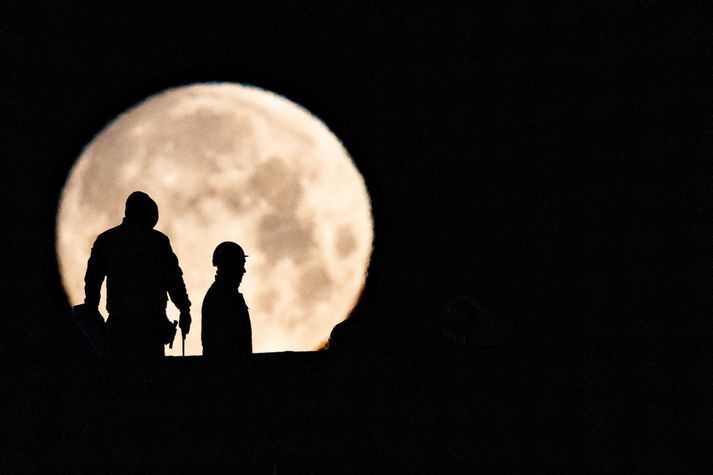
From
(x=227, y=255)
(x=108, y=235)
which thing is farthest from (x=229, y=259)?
(x=108, y=235)

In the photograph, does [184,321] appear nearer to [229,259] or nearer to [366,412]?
[229,259]

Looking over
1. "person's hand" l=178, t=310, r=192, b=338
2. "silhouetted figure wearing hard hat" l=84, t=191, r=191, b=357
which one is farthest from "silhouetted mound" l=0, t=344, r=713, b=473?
"person's hand" l=178, t=310, r=192, b=338

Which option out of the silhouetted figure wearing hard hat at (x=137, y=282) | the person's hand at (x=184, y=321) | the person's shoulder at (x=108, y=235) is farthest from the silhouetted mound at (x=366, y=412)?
the person's shoulder at (x=108, y=235)

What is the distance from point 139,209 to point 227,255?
47 cm

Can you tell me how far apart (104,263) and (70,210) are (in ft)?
17.4

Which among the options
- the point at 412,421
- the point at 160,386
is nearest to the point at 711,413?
the point at 412,421

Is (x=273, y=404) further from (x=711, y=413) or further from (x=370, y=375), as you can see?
(x=711, y=413)

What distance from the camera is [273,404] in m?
3.87

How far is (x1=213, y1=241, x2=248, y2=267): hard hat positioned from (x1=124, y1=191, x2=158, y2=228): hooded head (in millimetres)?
361

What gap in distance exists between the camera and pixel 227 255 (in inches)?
191

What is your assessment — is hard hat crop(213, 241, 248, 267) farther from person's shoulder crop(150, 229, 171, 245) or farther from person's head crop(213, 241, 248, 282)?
person's shoulder crop(150, 229, 171, 245)

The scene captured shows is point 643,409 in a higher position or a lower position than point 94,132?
lower

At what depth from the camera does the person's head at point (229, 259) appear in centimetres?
486

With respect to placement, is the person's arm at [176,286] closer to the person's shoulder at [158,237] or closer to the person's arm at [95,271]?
the person's shoulder at [158,237]
